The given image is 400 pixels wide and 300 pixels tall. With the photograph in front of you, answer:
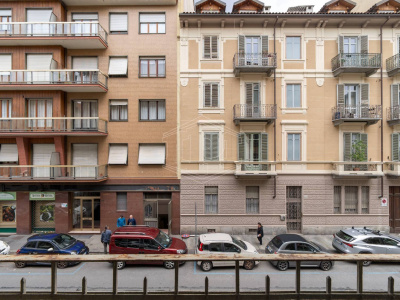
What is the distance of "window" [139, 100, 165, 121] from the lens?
19.2 metres

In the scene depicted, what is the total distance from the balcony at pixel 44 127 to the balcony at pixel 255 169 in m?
10.1

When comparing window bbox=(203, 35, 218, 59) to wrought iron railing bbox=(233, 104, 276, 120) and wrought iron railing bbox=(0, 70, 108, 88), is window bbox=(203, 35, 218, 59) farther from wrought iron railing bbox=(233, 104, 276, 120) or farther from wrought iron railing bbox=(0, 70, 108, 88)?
wrought iron railing bbox=(0, 70, 108, 88)

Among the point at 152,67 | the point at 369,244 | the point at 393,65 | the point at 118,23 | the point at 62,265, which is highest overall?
the point at 118,23

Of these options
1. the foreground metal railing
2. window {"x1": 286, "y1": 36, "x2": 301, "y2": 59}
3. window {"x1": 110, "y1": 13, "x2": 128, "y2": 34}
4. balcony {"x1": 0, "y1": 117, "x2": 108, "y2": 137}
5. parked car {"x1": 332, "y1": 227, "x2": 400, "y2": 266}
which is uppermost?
window {"x1": 110, "y1": 13, "x2": 128, "y2": 34}

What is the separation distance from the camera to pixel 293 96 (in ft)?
Result: 61.9

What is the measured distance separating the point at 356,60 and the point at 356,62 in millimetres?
145

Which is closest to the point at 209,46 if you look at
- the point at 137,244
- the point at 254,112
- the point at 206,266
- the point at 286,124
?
the point at 254,112

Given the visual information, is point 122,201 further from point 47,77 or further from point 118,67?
point 47,77

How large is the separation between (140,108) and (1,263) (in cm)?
1453

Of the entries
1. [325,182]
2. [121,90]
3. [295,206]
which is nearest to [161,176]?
[121,90]

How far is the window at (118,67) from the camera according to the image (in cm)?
1897

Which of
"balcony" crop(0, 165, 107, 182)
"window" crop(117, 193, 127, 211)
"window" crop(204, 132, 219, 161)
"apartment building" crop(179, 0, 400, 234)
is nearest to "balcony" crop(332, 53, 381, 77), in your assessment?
"apartment building" crop(179, 0, 400, 234)

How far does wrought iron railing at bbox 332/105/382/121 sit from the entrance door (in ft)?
19.9

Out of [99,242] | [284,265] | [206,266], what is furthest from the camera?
[99,242]
